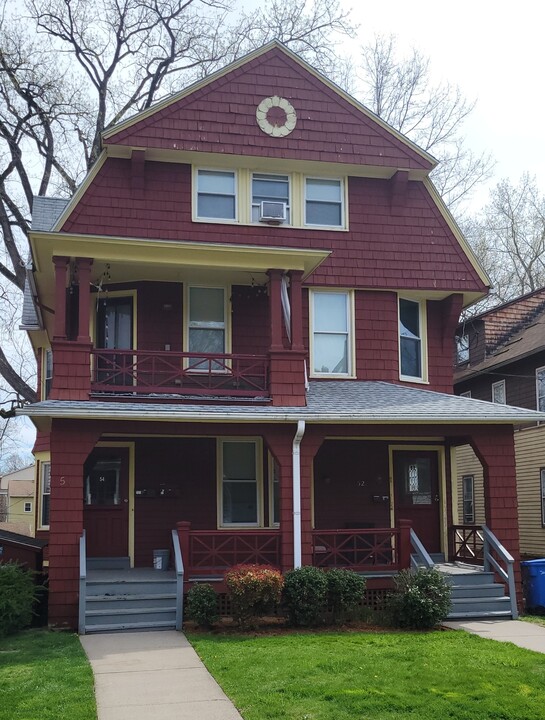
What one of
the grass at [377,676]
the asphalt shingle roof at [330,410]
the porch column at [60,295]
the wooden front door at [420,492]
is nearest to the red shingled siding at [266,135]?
the porch column at [60,295]

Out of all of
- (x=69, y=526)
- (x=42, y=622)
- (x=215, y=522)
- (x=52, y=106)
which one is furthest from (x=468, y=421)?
(x=52, y=106)

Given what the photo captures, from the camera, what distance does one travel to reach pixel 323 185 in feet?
60.0

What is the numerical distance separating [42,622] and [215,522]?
3689 millimetres

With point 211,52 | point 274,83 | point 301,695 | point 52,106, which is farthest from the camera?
point 211,52

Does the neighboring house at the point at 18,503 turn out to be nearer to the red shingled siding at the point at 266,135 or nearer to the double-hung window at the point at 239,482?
the double-hung window at the point at 239,482

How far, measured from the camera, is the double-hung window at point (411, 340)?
60.0ft

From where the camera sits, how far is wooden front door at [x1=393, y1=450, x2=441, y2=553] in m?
17.7

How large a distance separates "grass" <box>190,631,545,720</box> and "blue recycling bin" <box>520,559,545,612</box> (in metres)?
3.34

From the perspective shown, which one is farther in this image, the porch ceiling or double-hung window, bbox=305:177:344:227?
double-hung window, bbox=305:177:344:227

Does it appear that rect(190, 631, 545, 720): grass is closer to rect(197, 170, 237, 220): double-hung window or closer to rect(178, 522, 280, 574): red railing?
rect(178, 522, 280, 574): red railing

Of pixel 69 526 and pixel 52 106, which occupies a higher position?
pixel 52 106

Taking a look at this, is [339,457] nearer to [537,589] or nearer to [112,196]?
[537,589]

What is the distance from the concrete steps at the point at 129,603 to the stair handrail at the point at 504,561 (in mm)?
5499

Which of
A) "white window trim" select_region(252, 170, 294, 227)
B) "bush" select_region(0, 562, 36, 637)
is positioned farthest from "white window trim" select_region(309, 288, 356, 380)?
"bush" select_region(0, 562, 36, 637)
